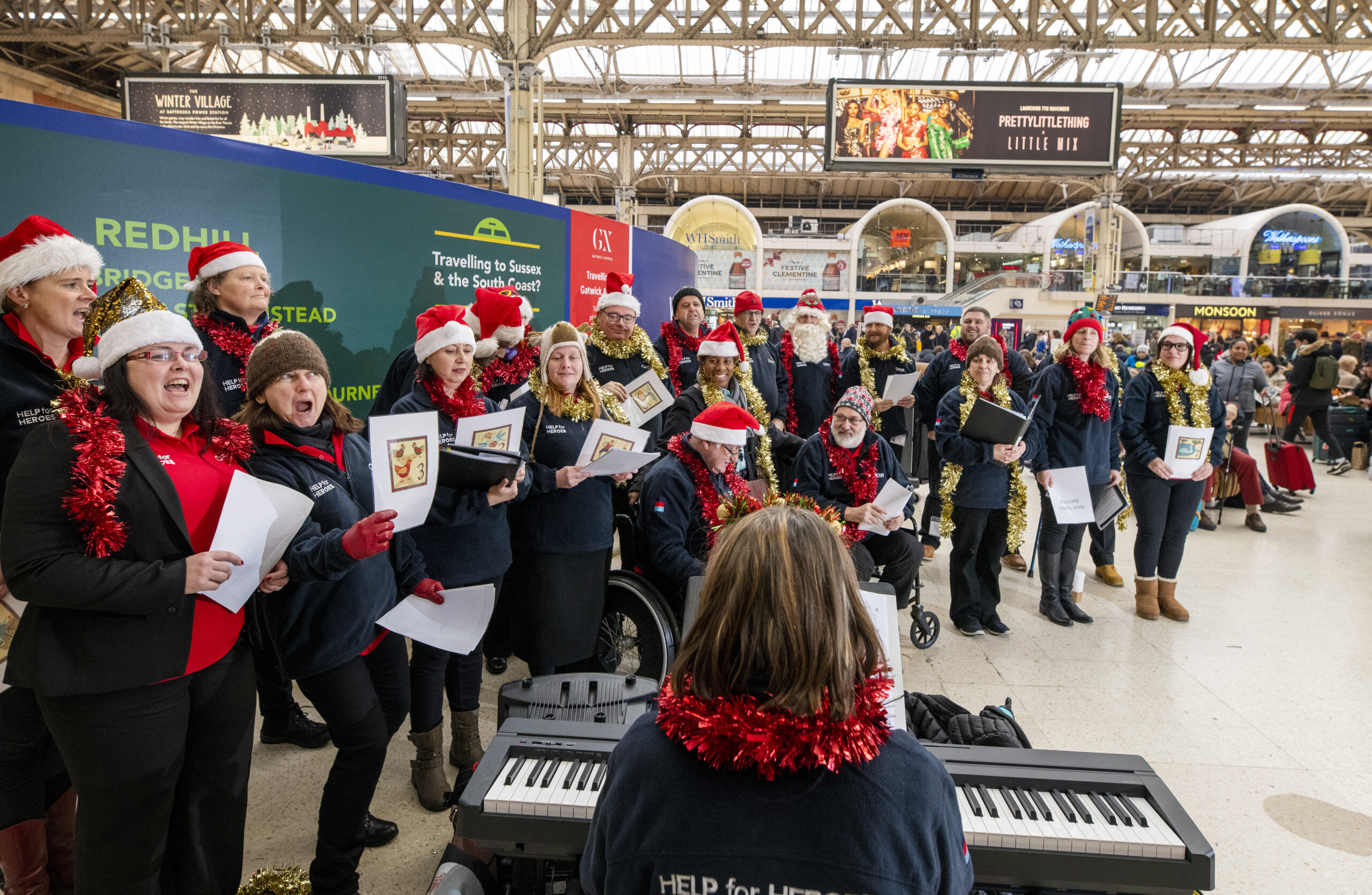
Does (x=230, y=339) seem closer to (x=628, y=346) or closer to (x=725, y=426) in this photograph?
(x=725, y=426)

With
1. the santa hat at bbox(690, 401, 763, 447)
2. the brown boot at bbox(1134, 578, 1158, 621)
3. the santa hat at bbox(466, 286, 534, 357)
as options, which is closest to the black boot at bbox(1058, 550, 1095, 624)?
the brown boot at bbox(1134, 578, 1158, 621)

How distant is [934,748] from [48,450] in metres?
2.01

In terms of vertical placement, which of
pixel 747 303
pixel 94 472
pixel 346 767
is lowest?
pixel 346 767

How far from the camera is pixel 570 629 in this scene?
3.16m

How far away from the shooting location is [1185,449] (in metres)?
4.55

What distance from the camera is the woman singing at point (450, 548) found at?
8.89ft

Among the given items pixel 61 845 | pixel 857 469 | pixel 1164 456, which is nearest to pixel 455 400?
pixel 61 845

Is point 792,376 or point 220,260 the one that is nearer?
point 220,260

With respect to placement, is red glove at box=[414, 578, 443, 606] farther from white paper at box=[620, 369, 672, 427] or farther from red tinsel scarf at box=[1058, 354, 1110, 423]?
red tinsel scarf at box=[1058, 354, 1110, 423]

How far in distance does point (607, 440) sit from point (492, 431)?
1.65ft

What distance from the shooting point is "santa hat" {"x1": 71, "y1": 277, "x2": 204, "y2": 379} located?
5.54 feet

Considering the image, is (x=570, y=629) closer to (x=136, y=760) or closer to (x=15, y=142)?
(x=136, y=760)

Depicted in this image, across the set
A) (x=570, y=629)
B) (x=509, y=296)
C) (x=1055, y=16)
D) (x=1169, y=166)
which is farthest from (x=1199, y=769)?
(x=1169, y=166)

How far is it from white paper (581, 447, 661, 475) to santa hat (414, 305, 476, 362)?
0.64 meters
